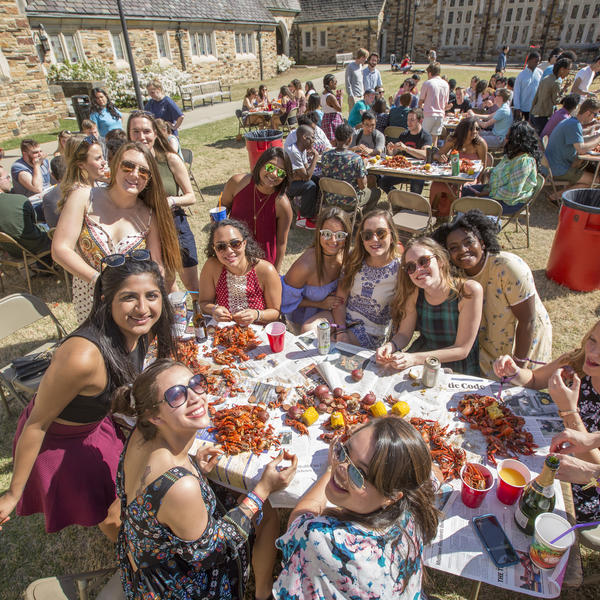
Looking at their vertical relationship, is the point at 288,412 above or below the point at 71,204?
below

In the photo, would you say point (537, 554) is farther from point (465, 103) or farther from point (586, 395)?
point (465, 103)

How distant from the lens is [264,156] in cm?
405

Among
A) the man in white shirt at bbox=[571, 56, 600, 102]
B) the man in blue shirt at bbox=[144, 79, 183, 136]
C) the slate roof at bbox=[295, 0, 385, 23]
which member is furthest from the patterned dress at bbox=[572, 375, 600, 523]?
the slate roof at bbox=[295, 0, 385, 23]

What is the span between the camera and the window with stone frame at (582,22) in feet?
80.0

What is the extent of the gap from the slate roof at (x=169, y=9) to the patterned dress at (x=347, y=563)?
21.4 m

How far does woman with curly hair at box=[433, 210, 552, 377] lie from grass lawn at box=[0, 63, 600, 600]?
1440mm

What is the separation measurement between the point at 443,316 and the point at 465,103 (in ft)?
36.4

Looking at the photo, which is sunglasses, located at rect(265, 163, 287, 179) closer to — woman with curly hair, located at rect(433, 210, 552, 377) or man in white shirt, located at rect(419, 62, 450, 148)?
woman with curly hair, located at rect(433, 210, 552, 377)

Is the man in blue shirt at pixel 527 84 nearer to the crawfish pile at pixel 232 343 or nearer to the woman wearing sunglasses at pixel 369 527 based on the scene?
the crawfish pile at pixel 232 343

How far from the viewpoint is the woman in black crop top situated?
6.63ft

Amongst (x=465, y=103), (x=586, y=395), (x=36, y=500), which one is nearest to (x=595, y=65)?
(x=465, y=103)

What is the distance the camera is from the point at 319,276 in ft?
11.8

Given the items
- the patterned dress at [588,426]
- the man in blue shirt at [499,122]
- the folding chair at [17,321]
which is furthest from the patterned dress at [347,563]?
the man in blue shirt at [499,122]

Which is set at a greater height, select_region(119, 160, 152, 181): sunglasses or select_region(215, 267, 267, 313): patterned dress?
select_region(119, 160, 152, 181): sunglasses
